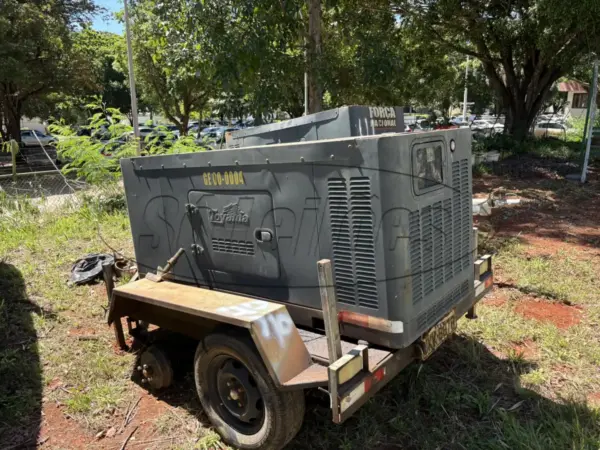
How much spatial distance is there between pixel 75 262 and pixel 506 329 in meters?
5.22

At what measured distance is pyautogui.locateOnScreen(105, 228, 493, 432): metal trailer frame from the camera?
2.37 metres

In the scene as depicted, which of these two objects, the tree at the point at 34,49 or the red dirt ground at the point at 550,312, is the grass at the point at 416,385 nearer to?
the red dirt ground at the point at 550,312

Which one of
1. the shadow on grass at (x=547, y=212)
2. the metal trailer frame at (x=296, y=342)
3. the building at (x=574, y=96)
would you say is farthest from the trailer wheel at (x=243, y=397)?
the building at (x=574, y=96)

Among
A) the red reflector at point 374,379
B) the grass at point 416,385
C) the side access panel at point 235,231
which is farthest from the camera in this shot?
the side access panel at point 235,231

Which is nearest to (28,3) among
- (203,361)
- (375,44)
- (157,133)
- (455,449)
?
(157,133)

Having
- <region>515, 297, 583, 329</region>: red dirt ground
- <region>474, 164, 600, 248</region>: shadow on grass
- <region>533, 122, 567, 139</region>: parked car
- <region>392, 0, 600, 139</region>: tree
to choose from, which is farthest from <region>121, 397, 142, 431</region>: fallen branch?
<region>533, 122, 567, 139</region>: parked car

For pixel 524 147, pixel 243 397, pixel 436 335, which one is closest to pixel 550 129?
pixel 524 147

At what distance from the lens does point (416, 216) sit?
2.76 meters

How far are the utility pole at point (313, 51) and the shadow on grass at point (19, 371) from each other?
19.1ft

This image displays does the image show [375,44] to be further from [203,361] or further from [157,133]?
[203,361]

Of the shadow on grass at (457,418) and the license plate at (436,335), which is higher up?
the license plate at (436,335)

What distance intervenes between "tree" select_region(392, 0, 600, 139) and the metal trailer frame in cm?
1003

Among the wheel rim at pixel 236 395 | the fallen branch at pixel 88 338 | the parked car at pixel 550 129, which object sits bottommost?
the parked car at pixel 550 129

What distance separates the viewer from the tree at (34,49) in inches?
641
